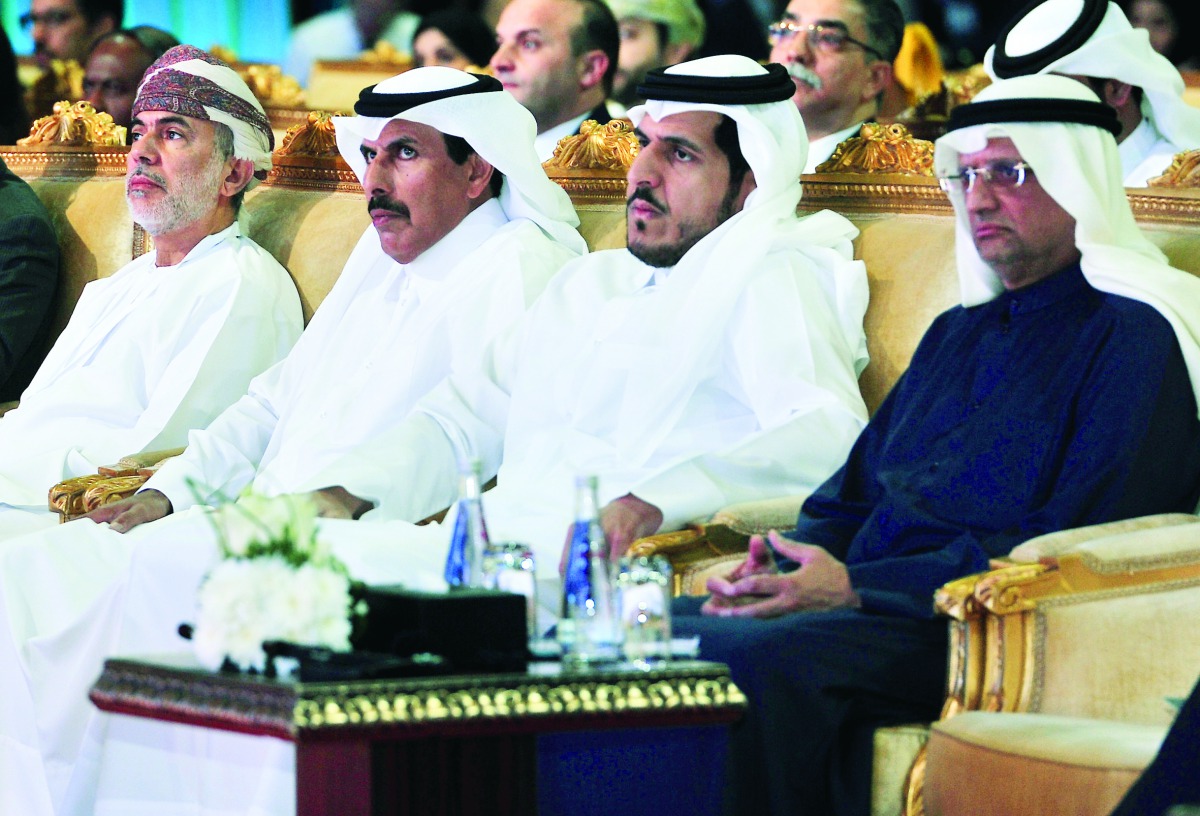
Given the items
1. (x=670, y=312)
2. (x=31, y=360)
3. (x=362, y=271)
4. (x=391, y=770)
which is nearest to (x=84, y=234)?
(x=31, y=360)

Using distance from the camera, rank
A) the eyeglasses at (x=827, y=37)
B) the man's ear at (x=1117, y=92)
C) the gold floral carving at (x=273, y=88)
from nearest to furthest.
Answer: the man's ear at (x=1117, y=92)
the eyeglasses at (x=827, y=37)
the gold floral carving at (x=273, y=88)

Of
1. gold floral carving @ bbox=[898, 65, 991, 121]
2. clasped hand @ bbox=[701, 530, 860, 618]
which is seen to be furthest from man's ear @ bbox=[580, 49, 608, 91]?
clasped hand @ bbox=[701, 530, 860, 618]

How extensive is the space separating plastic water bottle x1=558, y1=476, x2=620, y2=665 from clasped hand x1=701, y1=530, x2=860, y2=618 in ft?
2.10

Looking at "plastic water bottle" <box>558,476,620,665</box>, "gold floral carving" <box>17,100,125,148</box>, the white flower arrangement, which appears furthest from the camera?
"gold floral carving" <box>17,100,125,148</box>

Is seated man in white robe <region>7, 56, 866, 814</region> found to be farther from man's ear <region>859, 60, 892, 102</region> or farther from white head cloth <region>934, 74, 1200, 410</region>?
man's ear <region>859, 60, 892, 102</region>

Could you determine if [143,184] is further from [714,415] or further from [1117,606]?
[1117,606]

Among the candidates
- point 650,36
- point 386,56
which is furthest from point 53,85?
point 650,36

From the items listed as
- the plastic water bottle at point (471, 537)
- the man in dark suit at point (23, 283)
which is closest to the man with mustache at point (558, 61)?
the man in dark suit at point (23, 283)

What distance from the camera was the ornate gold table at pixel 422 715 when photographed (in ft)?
7.61

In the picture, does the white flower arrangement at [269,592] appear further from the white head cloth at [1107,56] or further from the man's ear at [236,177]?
the man's ear at [236,177]

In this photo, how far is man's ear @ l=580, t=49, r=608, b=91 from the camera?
6.87 meters

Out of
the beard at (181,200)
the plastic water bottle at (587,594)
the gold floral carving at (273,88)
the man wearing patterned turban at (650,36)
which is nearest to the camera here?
the plastic water bottle at (587,594)

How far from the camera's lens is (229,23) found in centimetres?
1107

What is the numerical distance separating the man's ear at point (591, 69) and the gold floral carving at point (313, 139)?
1303 millimetres
